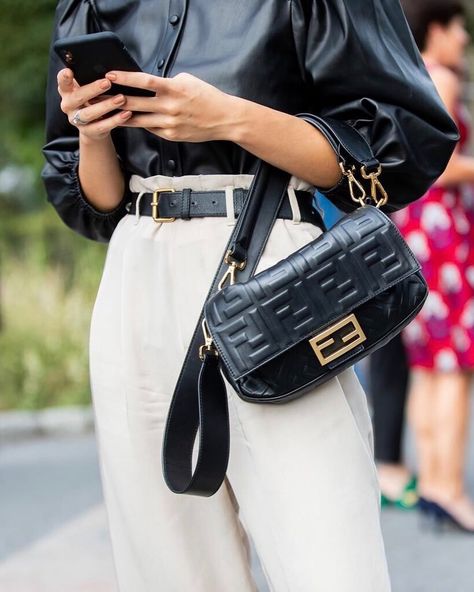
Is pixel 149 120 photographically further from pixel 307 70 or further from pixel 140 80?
pixel 307 70

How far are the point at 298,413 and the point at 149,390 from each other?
0.92 feet

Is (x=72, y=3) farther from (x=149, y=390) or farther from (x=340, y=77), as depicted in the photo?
(x=149, y=390)

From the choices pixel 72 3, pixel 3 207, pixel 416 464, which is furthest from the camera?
pixel 3 207

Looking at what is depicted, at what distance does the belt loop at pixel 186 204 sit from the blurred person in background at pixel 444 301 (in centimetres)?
250

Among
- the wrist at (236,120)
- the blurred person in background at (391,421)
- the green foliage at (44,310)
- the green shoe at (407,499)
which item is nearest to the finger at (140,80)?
the wrist at (236,120)

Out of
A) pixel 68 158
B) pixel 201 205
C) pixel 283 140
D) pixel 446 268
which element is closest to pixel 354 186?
pixel 283 140

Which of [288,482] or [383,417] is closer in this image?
[288,482]

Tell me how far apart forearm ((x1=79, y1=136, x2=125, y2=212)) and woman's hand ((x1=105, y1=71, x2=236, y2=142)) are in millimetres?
210

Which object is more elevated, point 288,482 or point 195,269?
point 195,269

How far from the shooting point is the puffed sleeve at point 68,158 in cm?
235

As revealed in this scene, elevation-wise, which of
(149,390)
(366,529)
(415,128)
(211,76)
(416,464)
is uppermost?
(211,76)

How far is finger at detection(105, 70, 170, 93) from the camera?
1902 millimetres

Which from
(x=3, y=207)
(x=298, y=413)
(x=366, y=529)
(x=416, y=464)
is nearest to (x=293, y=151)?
(x=298, y=413)

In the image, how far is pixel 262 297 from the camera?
197cm
